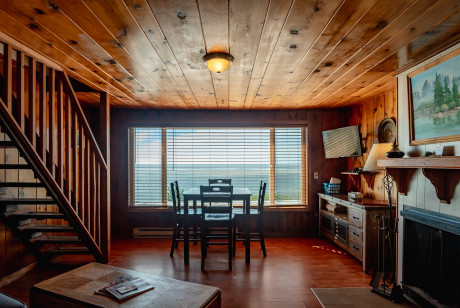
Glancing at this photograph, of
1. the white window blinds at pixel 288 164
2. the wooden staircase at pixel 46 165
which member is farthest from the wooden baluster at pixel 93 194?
the white window blinds at pixel 288 164

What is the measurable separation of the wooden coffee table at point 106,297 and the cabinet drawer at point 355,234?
7.48 feet

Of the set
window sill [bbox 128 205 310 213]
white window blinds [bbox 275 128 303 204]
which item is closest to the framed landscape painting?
white window blinds [bbox 275 128 303 204]

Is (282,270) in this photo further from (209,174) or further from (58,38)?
(58,38)

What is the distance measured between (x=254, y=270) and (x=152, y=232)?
227cm

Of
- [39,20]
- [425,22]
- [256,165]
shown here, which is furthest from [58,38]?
[256,165]

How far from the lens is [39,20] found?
6.04 feet

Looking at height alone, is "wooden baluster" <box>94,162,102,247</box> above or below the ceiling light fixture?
below

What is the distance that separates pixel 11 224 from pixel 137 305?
2.38 m

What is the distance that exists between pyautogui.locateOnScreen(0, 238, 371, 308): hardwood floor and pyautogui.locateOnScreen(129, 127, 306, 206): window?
100 centimetres

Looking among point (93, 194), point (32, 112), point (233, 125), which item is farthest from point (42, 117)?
point (233, 125)

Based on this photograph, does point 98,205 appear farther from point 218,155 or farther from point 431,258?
point 431,258

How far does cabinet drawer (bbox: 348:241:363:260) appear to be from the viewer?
138 inches

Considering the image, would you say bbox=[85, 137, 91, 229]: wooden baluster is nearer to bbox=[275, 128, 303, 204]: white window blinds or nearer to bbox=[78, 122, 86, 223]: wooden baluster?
bbox=[78, 122, 86, 223]: wooden baluster

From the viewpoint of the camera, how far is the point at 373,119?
4102mm
